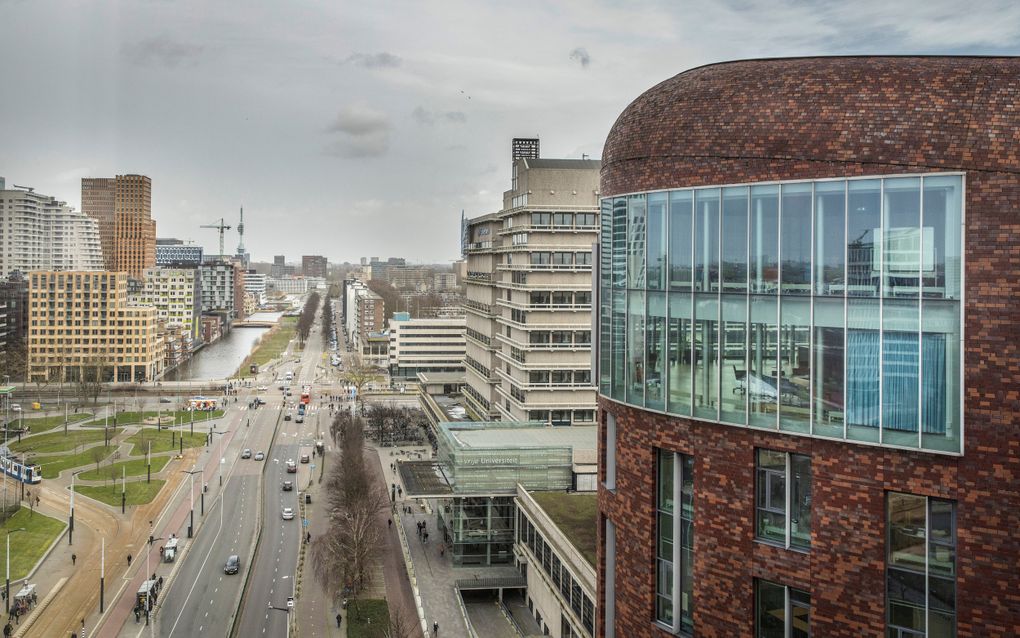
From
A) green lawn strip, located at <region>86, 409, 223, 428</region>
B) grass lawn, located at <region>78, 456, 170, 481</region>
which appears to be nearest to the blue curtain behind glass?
grass lawn, located at <region>78, 456, 170, 481</region>

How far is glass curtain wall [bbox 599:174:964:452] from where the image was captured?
1591cm

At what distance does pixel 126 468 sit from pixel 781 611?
261 ft

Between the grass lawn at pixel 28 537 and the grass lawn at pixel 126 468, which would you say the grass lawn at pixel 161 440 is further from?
the grass lawn at pixel 28 537

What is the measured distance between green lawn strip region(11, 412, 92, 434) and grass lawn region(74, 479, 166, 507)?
33599 millimetres

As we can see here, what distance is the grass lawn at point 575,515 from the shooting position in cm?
4288

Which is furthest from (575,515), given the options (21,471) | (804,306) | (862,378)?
(21,471)

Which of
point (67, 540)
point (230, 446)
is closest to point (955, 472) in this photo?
point (67, 540)

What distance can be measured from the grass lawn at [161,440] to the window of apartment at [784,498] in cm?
8480

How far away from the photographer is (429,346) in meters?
154

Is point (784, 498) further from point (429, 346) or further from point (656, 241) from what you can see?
point (429, 346)

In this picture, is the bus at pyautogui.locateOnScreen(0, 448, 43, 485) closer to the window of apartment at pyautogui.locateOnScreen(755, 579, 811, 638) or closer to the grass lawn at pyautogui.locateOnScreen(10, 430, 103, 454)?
the grass lawn at pyautogui.locateOnScreen(10, 430, 103, 454)

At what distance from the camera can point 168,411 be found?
121125 mm

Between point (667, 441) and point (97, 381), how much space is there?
129 meters

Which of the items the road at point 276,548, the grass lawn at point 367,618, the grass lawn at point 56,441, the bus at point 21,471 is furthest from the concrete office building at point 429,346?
the grass lawn at point 367,618
